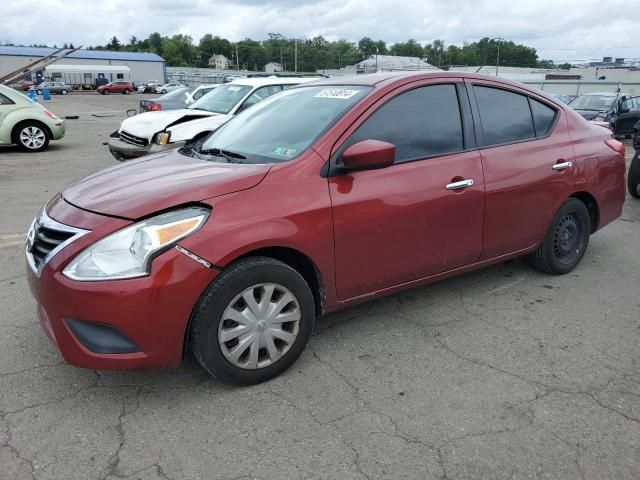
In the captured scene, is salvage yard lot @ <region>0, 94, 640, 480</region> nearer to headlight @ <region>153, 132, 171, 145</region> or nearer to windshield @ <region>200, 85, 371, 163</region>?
windshield @ <region>200, 85, 371, 163</region>

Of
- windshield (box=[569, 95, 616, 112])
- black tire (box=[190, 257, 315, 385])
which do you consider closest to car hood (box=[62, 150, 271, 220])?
black tire (box=[190, 257, 315, 385])

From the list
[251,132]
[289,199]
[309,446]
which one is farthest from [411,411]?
[251,132]

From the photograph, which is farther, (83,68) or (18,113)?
(83,68)

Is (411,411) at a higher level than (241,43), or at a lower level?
lower

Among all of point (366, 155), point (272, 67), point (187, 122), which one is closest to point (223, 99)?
point (187, 122)

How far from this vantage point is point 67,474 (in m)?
2.29

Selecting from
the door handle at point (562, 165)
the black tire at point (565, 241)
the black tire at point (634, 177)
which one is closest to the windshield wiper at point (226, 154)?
the door handle at point (562, 165)

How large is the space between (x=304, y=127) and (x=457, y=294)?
5.99 feet

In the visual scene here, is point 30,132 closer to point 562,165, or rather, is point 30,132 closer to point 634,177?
point 562,165

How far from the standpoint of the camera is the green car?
11117 millimetres

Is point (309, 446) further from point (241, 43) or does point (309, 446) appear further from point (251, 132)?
point (241, 43)

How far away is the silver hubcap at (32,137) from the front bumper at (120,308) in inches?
408

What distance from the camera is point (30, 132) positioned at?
11.6m

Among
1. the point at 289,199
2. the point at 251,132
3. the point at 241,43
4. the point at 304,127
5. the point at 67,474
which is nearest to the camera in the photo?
the point at 67,474
